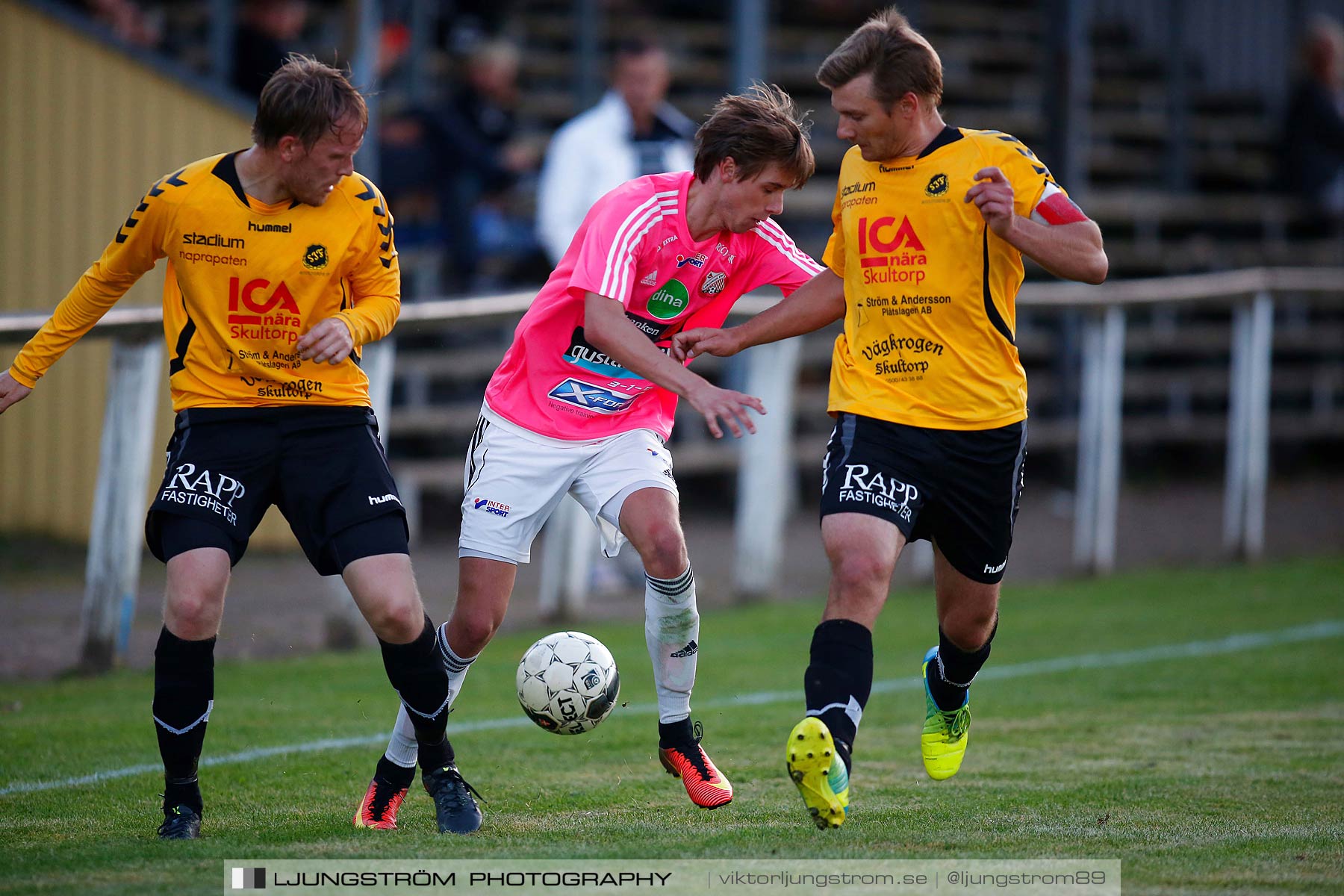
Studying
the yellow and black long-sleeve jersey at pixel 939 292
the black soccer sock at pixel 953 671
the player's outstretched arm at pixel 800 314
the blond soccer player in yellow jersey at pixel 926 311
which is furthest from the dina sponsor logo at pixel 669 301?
the black soccer sock at pixel 953 671

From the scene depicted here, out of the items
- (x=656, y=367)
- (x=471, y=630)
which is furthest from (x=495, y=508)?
(x=656, y=367)

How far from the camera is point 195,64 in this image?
15.0 meters

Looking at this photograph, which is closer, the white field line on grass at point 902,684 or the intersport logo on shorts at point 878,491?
the intersport logo on shorts at point 878,491

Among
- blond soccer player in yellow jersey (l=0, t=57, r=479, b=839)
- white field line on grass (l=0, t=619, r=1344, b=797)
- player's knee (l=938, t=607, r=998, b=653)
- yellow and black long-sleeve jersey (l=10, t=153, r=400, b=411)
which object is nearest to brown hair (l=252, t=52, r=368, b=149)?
blond soccer player in yellow jersey (l=0, t=57, r=479, b=839)

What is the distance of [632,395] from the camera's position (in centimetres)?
522

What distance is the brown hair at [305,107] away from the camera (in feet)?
14.8

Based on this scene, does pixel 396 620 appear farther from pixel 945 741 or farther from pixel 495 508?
pixel 945 741

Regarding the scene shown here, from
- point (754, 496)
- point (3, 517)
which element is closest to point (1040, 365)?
point (754, 496)

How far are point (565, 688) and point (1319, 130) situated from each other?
1394 centimetres

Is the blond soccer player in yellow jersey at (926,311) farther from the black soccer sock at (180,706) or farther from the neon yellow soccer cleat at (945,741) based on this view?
the black soccer sock at (180,706)

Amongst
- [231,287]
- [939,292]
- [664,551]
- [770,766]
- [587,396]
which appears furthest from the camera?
[770,766]

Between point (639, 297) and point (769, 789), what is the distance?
65.7 inches

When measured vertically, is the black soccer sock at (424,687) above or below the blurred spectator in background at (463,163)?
below

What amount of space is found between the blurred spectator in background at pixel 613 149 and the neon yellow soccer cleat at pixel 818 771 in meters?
5.99
